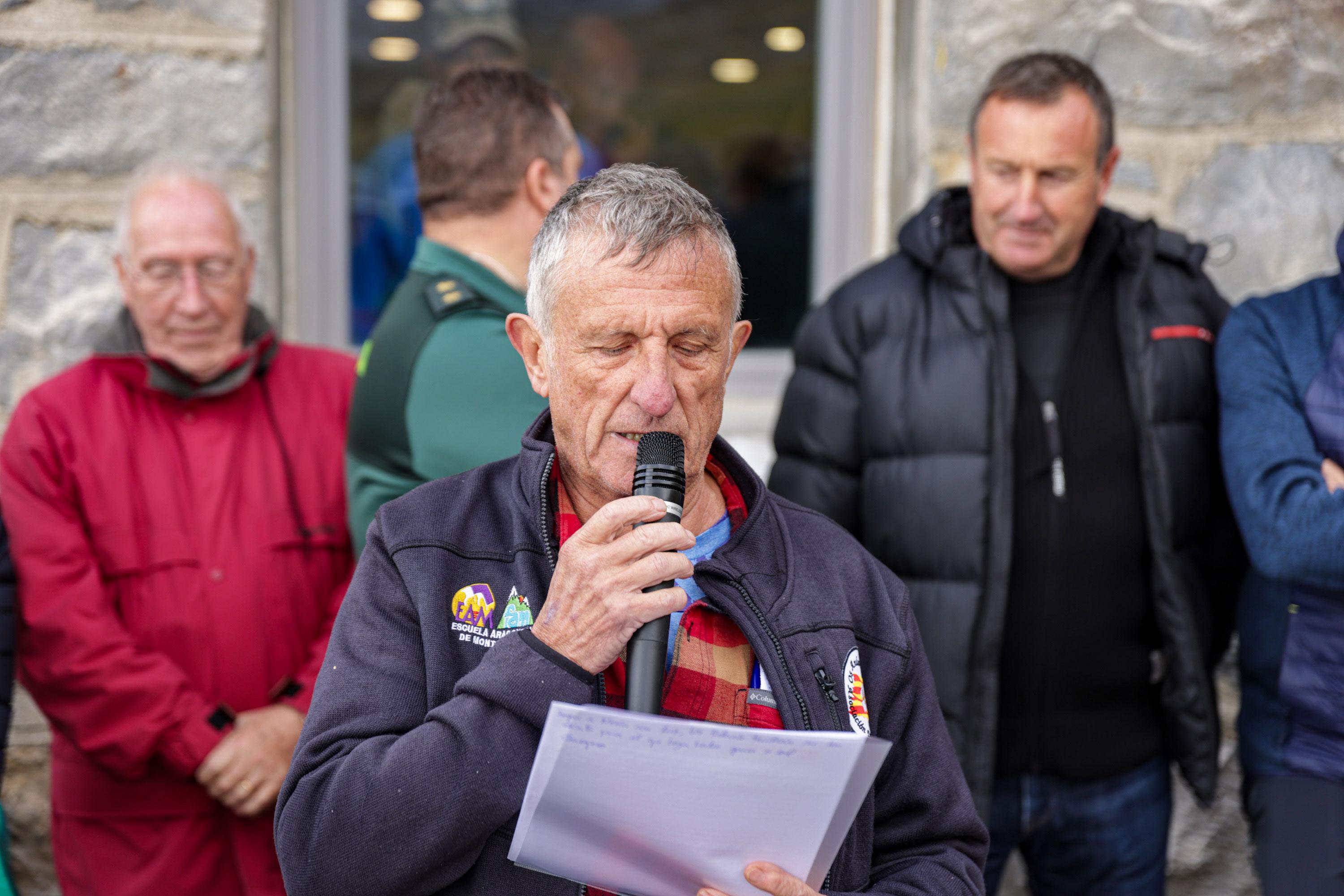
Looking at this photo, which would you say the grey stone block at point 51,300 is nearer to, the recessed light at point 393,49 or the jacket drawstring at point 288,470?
the jacket drawstring at point 288,470

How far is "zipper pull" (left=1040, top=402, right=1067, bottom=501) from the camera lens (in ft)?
9.06

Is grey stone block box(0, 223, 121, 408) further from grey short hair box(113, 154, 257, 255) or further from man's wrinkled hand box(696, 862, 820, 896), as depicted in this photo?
man's wrinkled hand box(696, 862, 820, 896)

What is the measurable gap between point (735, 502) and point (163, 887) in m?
1.61

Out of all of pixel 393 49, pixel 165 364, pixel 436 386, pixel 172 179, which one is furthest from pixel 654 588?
pixel 393 49

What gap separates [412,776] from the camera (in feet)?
4.82

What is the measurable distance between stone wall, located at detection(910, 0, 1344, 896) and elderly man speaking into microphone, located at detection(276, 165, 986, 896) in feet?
6.81

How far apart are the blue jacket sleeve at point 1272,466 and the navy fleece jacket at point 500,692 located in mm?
1025

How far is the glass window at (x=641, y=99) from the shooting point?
3.92 m

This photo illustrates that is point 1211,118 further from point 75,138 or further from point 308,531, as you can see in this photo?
point 75,138

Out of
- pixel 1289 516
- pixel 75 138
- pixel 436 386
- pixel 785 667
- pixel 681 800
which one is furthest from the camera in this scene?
pixel 75 138

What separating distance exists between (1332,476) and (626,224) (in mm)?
1617

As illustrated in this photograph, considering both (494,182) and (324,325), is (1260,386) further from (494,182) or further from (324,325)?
(324,325)

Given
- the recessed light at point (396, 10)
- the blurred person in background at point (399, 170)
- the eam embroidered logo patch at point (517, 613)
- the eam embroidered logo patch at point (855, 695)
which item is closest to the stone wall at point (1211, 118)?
the blurred person in background at point (399, 170)

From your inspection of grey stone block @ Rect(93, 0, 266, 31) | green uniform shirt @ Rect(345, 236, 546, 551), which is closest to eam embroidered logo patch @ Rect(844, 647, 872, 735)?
green uniform shirt @ Rect(345, 236, 546, 551)
